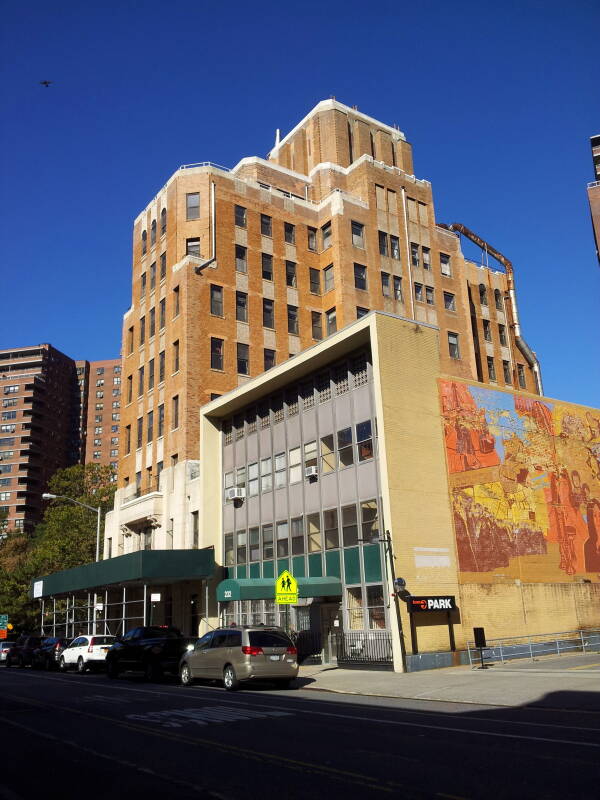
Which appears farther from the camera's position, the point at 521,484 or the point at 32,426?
the point at 32,426

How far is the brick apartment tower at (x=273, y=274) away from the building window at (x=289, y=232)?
0.09 metres

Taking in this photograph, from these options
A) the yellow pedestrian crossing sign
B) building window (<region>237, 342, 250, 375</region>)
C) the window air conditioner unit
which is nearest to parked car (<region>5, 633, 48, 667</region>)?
the window air conditioner unit

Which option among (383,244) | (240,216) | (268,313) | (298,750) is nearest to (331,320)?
(268,313)

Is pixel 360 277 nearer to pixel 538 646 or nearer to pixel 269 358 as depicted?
pixel 269 358

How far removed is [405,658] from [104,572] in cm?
1756

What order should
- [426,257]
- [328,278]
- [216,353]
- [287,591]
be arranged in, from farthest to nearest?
1. [426,257]
2. [328,278]
3. [216,353]
4. [287,591]

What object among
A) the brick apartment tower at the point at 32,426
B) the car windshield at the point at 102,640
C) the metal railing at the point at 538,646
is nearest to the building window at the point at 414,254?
the metal railing at the point at 538,646

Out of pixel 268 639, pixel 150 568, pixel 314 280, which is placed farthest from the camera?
pixel 314 280

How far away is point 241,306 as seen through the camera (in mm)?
43344

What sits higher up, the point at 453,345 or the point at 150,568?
the point at 453,345

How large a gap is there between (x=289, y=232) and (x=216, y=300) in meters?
7.91

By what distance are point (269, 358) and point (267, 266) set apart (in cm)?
599

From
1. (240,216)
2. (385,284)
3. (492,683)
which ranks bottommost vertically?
(492,683)

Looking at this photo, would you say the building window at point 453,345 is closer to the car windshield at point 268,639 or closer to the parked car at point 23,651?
the parked car at point 23,651
